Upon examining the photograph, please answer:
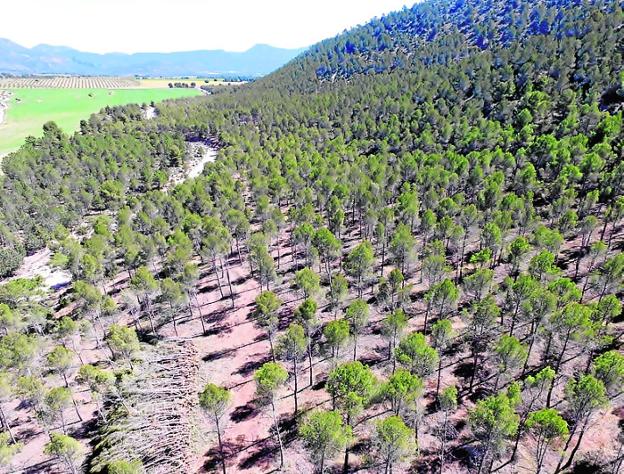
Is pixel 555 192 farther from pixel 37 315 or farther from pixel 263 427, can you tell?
pixel 37 315

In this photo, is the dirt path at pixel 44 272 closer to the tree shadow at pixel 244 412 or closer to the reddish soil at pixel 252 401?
the reddish soil at pixel 252 401

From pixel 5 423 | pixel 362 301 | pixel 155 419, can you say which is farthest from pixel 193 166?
pixel 362 301

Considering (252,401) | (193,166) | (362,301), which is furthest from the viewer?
(193,166)

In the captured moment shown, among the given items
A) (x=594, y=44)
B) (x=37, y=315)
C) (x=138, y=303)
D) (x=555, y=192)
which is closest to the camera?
(x=37, y=315)

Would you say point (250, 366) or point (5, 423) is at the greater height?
point (5, 423)

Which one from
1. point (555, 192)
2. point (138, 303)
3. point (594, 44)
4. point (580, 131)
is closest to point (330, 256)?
point (138, 303)

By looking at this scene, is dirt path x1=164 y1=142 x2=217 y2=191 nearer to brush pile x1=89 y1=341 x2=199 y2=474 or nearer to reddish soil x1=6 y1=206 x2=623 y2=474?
reddish soil x1=6 y1=206 x2=623 y2=474

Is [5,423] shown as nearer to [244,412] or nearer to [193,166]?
[244,412]

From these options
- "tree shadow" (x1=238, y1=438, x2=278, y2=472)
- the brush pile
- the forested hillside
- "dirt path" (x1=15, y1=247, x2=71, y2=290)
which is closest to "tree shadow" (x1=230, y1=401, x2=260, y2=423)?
the forested hillside
